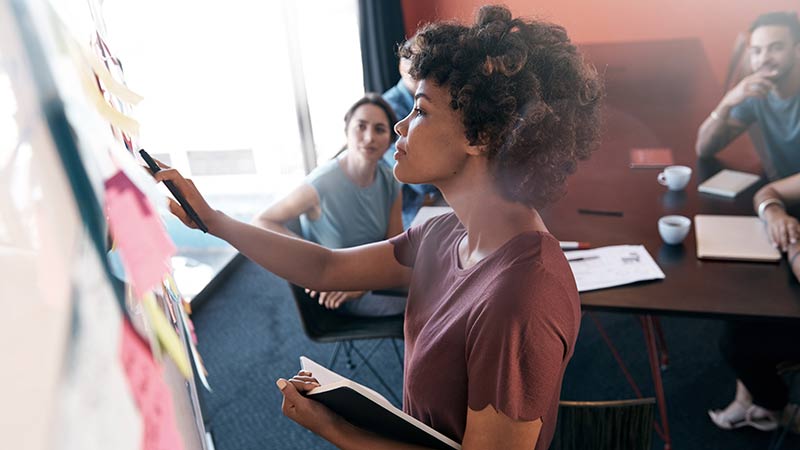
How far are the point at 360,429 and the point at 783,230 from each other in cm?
135

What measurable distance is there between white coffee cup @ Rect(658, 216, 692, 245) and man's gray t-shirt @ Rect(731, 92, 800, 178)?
736 mm

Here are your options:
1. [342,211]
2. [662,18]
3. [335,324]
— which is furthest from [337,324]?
[662,18]

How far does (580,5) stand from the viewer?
357 cm

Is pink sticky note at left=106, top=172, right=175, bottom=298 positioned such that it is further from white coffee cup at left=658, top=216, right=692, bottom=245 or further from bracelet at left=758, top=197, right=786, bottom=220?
bracelet at left=758, top=197, right=786, bottom=220

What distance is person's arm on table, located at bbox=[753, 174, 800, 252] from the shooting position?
176cm

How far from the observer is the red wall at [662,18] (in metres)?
3.37

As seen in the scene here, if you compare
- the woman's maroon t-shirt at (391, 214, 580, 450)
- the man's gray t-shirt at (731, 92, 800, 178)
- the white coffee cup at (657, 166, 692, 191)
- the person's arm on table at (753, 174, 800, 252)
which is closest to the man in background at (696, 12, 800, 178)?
the man's gray t-shirt at (731, 92, 800, 178)

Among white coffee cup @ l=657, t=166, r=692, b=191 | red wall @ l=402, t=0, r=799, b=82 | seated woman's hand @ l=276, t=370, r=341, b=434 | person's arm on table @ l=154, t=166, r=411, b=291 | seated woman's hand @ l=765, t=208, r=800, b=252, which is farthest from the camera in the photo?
red wall @ l=402, t=0, r=799, b=82

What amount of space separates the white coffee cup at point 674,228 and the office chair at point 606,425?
0.67 metres

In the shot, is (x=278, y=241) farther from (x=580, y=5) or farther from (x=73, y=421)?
(x=580, y=5)

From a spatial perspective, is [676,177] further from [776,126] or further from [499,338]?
[499,338]

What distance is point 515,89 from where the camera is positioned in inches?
38.6

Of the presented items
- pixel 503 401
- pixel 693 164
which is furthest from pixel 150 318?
pixel 693 164

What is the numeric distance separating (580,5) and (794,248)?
2.26 meters
